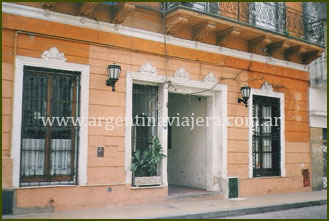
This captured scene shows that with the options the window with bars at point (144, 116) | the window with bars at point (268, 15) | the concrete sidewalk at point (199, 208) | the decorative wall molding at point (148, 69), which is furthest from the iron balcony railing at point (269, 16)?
the concrete sidewalk at point (199, 208)

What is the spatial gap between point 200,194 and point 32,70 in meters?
5.35

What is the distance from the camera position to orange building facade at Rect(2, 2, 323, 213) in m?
7.55

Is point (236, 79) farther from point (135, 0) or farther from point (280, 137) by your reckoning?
point (135, 0)

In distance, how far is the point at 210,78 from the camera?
10281 millimetres

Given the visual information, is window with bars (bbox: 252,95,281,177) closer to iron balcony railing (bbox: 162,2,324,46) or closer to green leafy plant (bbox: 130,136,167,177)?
iron balcony railing (bbox: 162,2,324,46)

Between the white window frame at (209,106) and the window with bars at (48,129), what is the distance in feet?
4.79

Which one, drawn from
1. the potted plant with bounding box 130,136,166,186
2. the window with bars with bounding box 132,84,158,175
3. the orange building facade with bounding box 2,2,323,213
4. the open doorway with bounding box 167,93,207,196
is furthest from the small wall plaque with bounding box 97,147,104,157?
the open doorway with bounding box 167,93,207,196

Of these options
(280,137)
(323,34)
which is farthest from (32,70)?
(323,34)

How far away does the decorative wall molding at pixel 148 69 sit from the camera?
9120mm

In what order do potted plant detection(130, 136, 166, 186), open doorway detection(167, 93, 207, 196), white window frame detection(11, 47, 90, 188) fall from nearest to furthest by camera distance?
white window frame detection(11, 47, 90, 188)
potted plant detection(130, 136, 166, 186)
open doorway detection(167, 93, 207, 196)

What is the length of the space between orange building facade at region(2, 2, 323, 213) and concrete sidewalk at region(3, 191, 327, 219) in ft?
1.08

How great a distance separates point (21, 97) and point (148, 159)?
336cm

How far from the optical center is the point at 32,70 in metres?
7.77

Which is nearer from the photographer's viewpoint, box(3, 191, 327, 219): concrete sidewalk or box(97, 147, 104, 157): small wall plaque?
box(3, 191, 327, 219): concrete sidewalk
